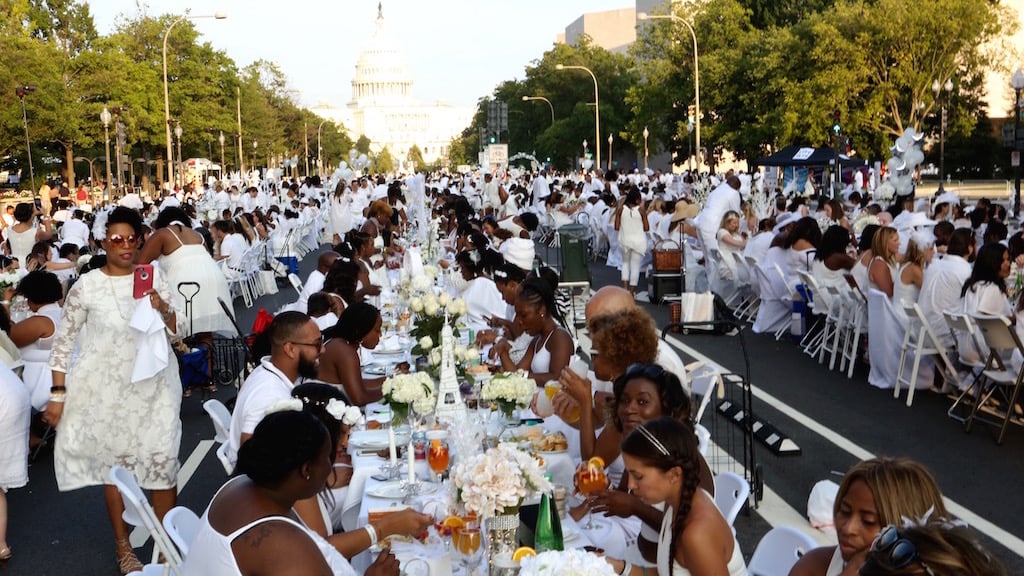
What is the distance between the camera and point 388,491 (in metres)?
4.70

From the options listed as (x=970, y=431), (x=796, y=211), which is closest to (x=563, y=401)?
(x=970, y=431)

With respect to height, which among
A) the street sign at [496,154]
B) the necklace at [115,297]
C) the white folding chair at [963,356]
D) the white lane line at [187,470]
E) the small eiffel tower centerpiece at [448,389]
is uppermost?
the street sign at [496,154]

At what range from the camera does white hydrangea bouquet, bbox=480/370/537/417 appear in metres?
5.25

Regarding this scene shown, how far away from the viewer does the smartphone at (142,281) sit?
5.72 metres

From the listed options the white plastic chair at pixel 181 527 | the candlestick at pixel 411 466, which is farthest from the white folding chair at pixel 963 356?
the white plastic chair at pixel 181 527


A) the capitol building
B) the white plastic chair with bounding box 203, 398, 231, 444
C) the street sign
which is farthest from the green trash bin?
the capitol building

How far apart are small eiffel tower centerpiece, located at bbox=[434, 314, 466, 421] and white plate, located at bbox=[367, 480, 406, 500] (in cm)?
81

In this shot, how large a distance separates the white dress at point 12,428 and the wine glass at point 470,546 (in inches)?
122

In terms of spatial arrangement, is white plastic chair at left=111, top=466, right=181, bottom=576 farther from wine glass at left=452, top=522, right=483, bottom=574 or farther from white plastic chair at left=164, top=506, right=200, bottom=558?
wine glass at left=452, top=522, right=483, bottom=574

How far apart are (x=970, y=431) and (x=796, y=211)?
10298 mm

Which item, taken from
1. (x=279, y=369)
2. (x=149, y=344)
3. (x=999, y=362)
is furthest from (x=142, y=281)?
(x=999, y=362)

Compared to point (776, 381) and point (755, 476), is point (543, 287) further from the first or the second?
point (776, 381)

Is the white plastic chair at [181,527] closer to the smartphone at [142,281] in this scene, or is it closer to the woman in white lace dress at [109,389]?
the woman in white lace dress at [109,389]

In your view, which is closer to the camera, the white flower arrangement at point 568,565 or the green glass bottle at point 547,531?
the white flower arrangement at point 568,565
